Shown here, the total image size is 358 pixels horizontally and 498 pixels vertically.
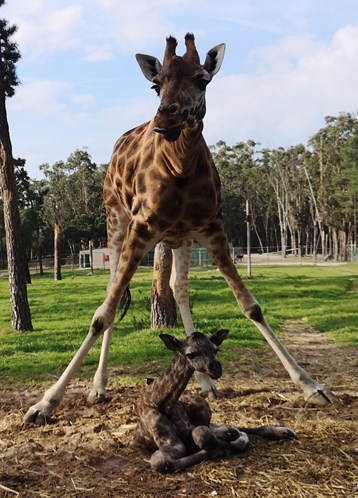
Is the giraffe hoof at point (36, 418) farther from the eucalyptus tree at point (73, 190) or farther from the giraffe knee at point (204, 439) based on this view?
the eucalyptus tree at point (73, 190)

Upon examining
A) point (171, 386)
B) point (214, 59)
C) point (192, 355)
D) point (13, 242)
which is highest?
point (214, 59)

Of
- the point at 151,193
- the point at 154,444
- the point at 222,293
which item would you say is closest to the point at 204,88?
the point at 151,193

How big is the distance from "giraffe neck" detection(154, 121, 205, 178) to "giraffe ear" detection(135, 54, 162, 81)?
0.66 metres

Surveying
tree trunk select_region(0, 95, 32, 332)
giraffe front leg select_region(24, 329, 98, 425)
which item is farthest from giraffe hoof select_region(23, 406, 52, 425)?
tree trunk select_region(0, 95, 32, 332)

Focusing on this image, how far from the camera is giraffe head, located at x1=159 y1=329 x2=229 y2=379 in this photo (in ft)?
13.2

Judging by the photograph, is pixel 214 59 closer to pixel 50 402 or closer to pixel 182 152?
pixel 182 152

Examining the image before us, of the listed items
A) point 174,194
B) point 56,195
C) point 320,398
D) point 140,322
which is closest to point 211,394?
point 320,398

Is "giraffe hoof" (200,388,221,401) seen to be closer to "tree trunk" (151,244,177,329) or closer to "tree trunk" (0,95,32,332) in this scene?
"tree trunk" (151,244,177,329)

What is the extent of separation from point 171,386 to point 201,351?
0.48m

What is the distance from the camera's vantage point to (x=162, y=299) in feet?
39.2

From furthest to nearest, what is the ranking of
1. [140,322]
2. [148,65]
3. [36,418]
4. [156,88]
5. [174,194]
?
[140,322]
[36,418]
[174,194]
[148,65]
[156,88]

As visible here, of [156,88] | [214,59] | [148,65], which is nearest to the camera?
[156,88]

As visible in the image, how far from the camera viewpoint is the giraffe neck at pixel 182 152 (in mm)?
5023

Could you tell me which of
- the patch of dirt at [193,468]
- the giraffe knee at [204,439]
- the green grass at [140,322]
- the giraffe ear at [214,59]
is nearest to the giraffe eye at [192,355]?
the giraffe knee at [204,439]
